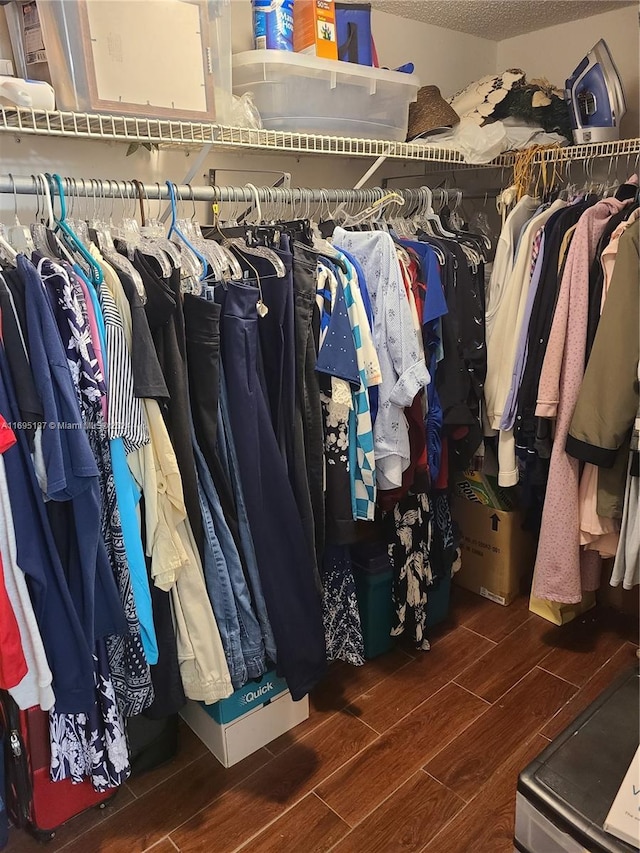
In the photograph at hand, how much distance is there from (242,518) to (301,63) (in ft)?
3.87

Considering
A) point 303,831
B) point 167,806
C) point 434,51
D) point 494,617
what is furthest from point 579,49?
point 167,806

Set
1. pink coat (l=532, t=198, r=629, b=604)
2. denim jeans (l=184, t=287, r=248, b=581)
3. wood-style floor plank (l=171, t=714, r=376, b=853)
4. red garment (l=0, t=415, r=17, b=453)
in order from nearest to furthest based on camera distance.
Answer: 1. red garment (l=0, t=415, r=17, b=453)
2. denim jeans (l=184, t=287, r=248, b=581)
3. wood-style floor plank (l=171, t=714, r=376, b=853)
4. pink coat (l=532, t=198, r=629, b=604)

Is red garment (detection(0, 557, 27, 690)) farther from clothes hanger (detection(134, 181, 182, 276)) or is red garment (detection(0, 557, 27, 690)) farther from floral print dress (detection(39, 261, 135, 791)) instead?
clothes hanger (detection(134, 181, 182, 276))

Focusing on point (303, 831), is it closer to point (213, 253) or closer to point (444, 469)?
point (444, 469)

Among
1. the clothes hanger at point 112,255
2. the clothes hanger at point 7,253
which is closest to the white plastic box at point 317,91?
the clothes hanger at point 112,255

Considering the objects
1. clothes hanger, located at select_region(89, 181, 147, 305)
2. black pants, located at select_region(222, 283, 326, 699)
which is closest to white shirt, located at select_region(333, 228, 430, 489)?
black pants, located at select_region(222, 283, 326, 699)

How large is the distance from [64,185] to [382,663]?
1.69 metres

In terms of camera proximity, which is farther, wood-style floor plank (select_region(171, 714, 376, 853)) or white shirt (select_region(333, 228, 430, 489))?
white shirt (select_region(333, 228, 430, 489))

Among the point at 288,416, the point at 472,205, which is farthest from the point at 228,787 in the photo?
the point at 472,205

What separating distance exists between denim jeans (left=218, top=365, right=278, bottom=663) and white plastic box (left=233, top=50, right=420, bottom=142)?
768 mm

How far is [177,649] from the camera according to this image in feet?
4.78

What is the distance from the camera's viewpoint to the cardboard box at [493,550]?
2373 millimetres

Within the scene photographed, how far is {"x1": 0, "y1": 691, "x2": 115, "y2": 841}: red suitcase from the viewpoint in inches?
58.3

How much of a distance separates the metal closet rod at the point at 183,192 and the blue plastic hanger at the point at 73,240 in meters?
0.02
